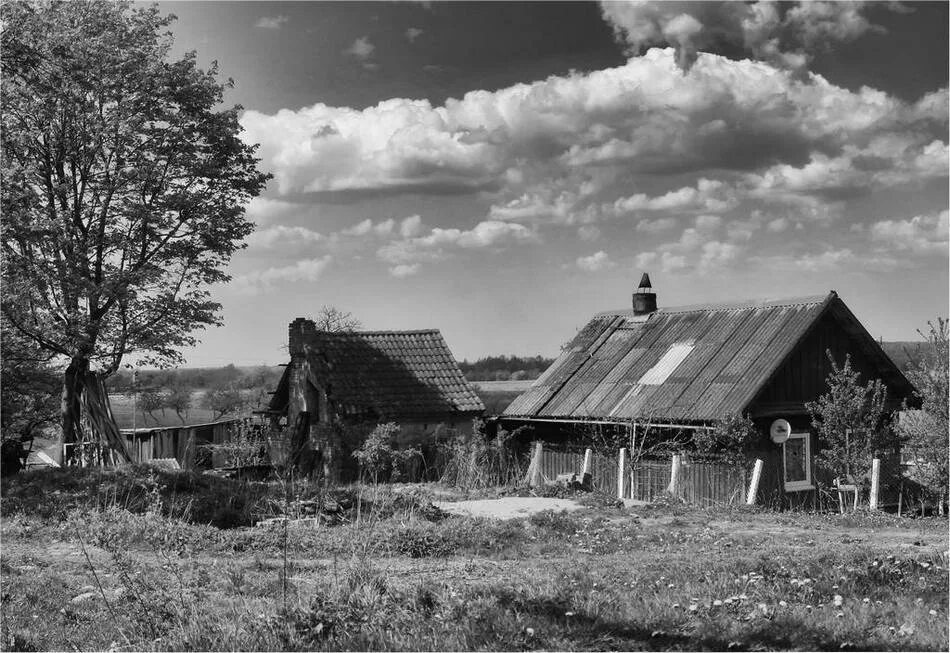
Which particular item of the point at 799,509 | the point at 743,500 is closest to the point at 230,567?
the point at 743,500

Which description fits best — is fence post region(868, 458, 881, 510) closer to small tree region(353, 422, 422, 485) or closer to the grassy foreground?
the grassy foreground

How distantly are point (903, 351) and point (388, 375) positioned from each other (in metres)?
15.3

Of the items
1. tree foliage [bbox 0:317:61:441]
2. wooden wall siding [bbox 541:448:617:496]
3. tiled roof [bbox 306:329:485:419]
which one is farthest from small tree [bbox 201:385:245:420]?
wooden wall siding [bbox 541:448:617:496]

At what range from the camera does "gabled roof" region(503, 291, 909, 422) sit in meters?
22.5

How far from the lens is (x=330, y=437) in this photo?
2684 cm

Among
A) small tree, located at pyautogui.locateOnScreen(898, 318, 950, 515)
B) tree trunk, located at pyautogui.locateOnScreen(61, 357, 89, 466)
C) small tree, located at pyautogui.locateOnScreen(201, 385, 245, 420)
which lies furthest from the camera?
small tree, located at pyautogui.locateOnScreen(201, 385, 245, 420)

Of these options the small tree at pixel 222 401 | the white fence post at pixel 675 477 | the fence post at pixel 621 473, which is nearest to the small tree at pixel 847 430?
the white fence post at pixel 675 477

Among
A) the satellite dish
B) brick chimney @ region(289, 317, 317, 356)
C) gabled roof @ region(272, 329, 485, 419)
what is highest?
brick chimney @ region(289, 317, 317, 356)

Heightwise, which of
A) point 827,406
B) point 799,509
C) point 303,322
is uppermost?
point 303,322

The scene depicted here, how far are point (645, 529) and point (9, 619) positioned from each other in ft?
31.7

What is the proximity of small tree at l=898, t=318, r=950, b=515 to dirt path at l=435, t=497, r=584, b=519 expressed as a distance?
6632 millimetres

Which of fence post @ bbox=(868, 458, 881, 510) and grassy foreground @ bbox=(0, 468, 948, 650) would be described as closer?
grassy foreground @ bbox=(0, 468, 948, 650)

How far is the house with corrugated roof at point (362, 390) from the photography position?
2716cm

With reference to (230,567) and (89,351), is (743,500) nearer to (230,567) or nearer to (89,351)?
(230,567)
